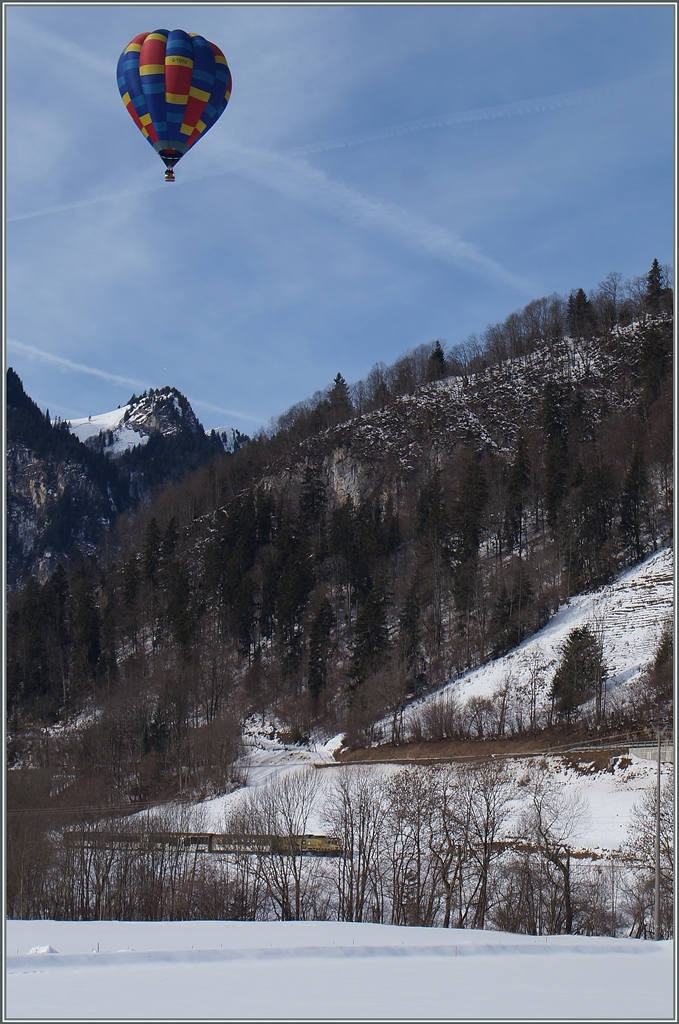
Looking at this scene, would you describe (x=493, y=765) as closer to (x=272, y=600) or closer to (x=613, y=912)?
(x=613, y=912)

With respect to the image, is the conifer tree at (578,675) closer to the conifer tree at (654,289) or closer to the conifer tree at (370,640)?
the conifer tree at (370,640)

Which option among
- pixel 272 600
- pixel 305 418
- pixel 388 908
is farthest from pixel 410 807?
pixel 305 418

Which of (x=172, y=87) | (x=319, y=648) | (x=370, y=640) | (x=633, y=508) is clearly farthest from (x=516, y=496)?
(x=172, y=87)

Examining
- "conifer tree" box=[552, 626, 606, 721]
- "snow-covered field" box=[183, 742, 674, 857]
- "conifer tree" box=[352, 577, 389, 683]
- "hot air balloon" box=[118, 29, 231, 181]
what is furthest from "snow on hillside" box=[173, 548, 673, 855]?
"hot air balloon" box=[118, 29, 231, 181]

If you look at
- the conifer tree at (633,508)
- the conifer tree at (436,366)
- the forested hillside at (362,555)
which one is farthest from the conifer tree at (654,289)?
the conifer tree at (633,508)

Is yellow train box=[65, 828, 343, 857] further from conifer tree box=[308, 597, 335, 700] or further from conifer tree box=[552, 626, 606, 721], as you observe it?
conifer tree box=[308, 597, 335, 700]

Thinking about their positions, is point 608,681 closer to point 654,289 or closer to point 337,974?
point 337,974
